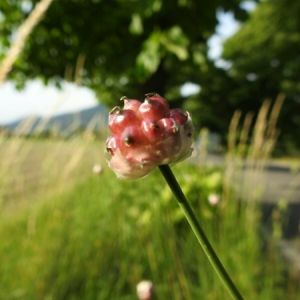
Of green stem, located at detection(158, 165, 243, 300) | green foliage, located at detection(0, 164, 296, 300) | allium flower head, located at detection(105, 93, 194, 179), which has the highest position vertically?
allium flower head, located at detection(105, 93, 194, 179)

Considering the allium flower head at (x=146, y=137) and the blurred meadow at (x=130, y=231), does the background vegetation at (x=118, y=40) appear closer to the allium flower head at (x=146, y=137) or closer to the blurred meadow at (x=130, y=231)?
the blurred meadow at (x=130, y=231)

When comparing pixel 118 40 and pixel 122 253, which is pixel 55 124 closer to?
pixel 122 253

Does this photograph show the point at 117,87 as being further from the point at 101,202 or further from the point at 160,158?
the point at 160,158

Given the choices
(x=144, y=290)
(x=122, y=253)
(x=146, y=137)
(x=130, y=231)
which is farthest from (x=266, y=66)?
(x=146, y=137)

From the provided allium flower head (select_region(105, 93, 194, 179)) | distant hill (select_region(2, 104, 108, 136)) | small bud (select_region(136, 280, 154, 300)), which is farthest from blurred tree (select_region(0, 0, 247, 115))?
allium flower head (select_region(105, 93, 194, 179))

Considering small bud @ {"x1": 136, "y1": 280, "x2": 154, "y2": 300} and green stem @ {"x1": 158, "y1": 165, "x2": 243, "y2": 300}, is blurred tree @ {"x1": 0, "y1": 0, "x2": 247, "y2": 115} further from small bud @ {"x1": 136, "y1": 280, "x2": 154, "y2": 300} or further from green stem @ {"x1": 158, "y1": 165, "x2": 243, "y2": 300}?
green stem @ {"x1": 158, "y1": 165, "x2": 243, "y2": 300}
